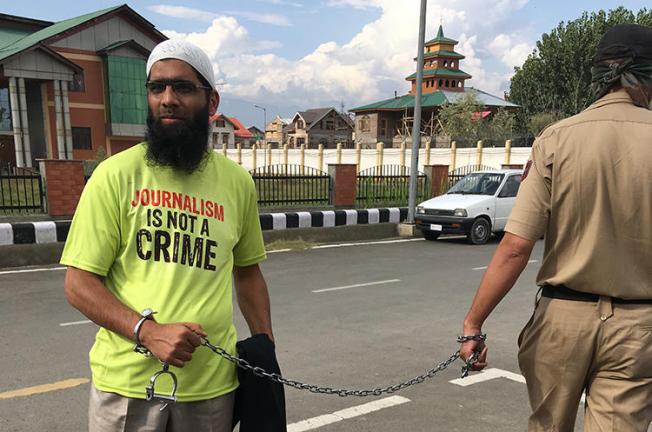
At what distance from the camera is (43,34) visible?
2948cm

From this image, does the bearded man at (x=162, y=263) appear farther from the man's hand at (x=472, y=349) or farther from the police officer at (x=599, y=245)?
the police officer at (x=599, y=245)

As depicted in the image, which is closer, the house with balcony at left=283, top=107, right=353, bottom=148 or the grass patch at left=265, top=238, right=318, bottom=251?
the grass patch at left=265, top=238, right=318, bottom=251

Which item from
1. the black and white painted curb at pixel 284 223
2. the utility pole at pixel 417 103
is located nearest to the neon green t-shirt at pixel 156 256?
the black and white painted curb at pixel 284 223

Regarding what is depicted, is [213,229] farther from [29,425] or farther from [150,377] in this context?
[29,425]

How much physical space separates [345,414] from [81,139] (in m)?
31.5

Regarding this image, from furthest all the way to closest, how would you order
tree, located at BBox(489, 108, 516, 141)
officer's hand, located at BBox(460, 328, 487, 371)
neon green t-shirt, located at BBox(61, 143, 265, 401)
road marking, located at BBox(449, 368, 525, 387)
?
tree, located at BBox(489, 108, 516, 141) < road marking, located at BBox(449, 368, 525, 387) < officer's hand, located at BBox(460, 328, 487, 371) < neon green t-shirt, located at BBox(61, 143, 265, 401)

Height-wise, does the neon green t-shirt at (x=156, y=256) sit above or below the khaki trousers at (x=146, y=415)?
above

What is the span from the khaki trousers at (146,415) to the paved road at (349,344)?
1.81 meters

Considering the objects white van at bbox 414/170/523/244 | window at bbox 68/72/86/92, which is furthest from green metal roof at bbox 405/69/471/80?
white van at bbox 414/170/523/244

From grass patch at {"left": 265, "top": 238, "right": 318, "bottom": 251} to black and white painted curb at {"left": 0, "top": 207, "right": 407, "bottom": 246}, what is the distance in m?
0.35

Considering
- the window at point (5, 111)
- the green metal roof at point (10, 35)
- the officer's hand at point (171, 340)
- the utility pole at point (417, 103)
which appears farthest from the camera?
the green metal roof at point (10, 35)

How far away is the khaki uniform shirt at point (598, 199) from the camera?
1946 millimetres

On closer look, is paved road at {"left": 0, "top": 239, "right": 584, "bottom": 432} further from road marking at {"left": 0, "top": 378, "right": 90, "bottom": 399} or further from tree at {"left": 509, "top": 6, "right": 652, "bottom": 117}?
tree at {"left": 509, "top": 6, "right": 652, "bottom": 117}

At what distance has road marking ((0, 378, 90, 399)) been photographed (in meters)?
3.91
